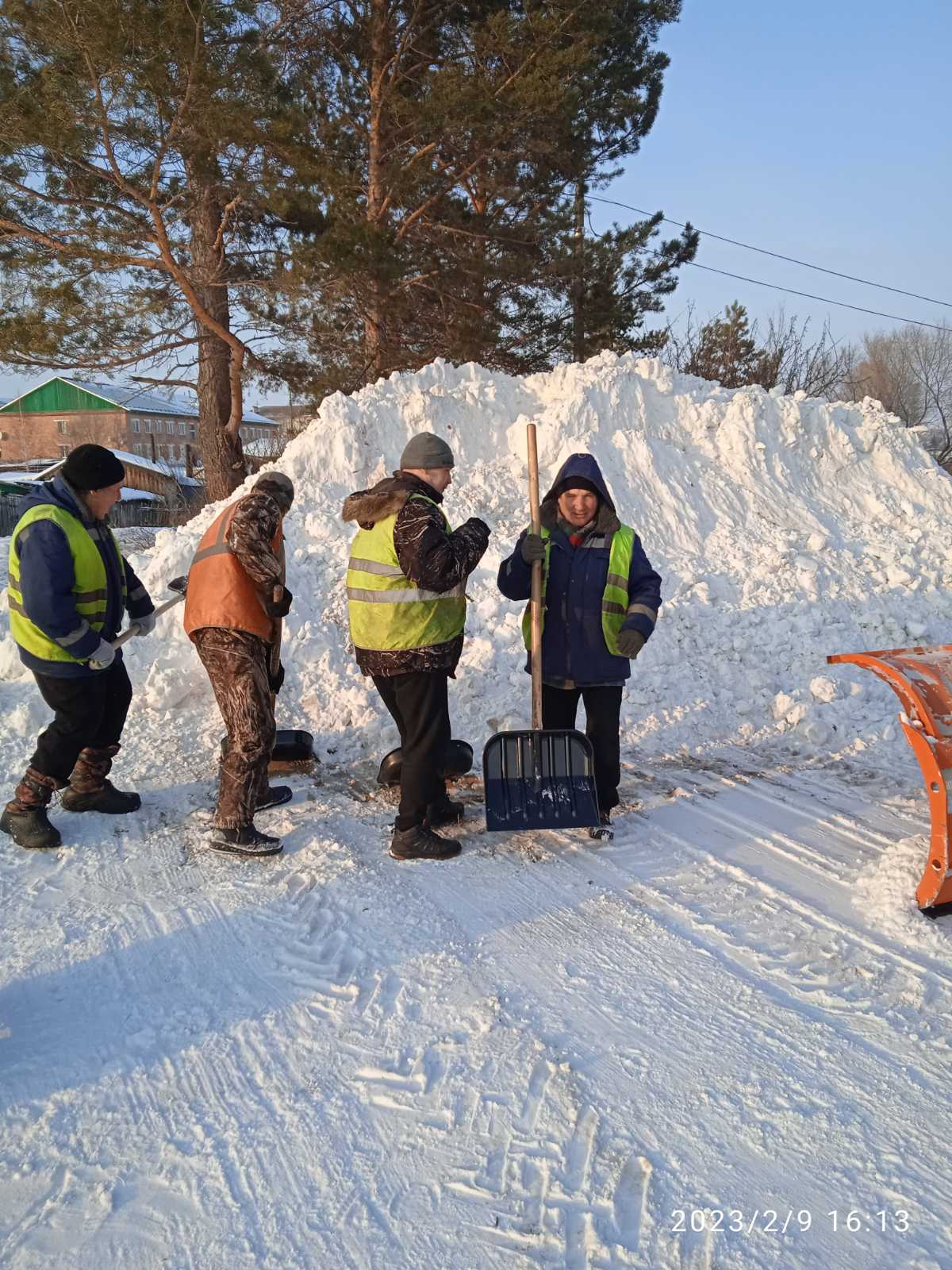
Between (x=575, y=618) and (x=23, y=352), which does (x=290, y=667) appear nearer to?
(x=575, y=618)

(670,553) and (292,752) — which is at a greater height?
(670,553)

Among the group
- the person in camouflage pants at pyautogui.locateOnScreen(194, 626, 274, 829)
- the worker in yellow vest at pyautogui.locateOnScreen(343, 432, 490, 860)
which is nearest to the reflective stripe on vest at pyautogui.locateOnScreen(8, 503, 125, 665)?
the person in camouflage pants at pyautogui.locateOnScreen(194, 626, 274, 829)

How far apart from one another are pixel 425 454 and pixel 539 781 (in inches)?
65.1

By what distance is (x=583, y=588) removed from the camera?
163 inches

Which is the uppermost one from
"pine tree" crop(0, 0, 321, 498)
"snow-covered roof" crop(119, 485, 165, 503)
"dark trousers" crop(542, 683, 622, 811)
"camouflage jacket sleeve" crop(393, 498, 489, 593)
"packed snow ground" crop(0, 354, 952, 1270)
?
"pine tree" crop(0, 0, 321, 498)

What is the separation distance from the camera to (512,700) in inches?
225

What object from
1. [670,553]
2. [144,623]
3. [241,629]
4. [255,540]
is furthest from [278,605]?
[670,553]

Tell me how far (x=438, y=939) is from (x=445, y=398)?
23.4 ft

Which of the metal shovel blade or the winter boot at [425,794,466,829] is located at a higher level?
the metal shovel blade

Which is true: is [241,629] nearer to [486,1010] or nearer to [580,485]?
[580,485]

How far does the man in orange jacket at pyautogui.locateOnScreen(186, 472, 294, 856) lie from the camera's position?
3.81 m

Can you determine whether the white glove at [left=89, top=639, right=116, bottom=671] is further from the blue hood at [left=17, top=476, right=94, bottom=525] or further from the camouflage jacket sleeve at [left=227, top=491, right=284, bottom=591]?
the camouflage jacket sleeve at [left=227, top=491, right=284, bottom=591]

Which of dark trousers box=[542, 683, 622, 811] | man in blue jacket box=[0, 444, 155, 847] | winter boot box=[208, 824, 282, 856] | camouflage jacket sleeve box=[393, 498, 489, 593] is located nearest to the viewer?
camouflage jacket sleeve box=[393, 498, 489, 593]

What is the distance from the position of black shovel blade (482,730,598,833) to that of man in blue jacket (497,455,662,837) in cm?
16
